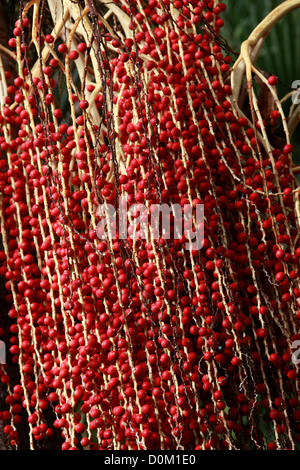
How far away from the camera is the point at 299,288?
91 cm

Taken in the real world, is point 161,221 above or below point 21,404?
above

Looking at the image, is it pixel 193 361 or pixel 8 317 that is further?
pixel 8 317

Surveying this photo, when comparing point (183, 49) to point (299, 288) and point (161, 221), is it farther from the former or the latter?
point (299, 288)

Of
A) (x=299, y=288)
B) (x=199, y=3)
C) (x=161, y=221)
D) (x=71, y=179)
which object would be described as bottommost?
(x=299, y=288)

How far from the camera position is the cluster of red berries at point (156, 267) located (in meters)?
0.86

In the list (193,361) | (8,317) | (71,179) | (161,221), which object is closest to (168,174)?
(161,221)

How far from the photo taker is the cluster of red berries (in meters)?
0.86

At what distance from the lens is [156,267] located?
886 mm

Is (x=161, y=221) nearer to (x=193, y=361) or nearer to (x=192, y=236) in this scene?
(x=192, y=236)

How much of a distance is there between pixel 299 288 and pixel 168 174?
11.5 inches
